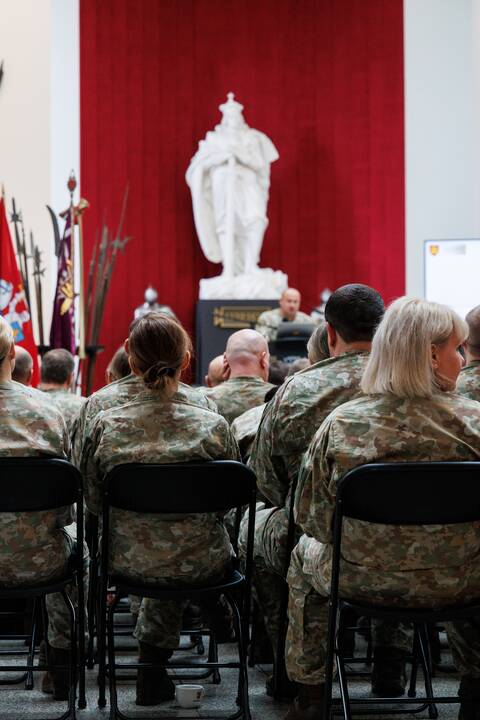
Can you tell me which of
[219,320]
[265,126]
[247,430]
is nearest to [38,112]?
[265,126]

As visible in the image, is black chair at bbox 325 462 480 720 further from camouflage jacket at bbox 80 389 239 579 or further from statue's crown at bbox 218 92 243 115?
statue's crown at bbox 218 92 243 115

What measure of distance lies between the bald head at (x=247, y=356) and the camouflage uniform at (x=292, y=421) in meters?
1.02

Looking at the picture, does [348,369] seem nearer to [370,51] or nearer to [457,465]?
[457,465]

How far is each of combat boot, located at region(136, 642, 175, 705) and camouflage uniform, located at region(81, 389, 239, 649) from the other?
0.32 m

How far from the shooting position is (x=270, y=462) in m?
2.43

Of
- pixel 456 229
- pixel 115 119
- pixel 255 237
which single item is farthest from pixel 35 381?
pixel 456 229

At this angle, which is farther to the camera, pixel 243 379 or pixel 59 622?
pixel 243 379

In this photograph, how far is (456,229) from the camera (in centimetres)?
904

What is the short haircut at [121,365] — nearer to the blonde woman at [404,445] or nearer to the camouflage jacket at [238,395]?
the camouflage jacket at [238,395]

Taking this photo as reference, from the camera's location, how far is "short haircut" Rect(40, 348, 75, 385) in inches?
146

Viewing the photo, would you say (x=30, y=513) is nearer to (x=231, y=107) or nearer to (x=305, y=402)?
(x=305, y=402)

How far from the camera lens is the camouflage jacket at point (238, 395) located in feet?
11.4

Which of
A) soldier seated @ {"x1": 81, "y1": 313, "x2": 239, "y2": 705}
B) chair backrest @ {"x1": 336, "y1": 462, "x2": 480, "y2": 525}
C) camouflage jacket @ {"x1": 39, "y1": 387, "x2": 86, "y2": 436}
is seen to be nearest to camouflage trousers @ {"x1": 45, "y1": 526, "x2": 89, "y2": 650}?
soldier seated @ {"x1": 81, "y1": 313, "x2": 239, "y2": 705}

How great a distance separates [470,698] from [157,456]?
877mm
